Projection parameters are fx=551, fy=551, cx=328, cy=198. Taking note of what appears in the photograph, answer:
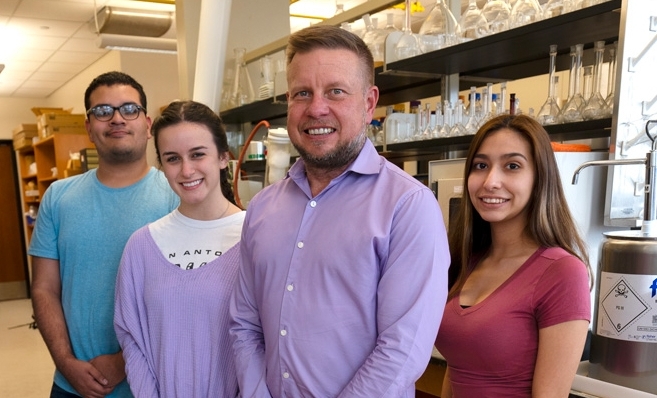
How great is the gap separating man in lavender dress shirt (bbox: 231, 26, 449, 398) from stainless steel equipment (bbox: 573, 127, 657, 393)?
1.67 ft

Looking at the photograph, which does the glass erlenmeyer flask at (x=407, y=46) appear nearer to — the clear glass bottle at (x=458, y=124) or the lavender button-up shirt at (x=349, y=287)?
the clear glass bottle at (x=458, y=124)

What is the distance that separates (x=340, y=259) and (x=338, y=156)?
224 millimetres

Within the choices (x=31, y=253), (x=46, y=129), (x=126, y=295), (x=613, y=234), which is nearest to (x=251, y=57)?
(x=31, y=253)

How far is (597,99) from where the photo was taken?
6.18 ft

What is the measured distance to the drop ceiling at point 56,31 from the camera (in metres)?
4.94

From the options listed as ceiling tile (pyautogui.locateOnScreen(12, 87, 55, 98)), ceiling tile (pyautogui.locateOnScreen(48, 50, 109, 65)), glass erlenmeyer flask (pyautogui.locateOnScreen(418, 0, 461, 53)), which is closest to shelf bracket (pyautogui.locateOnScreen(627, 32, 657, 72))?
glass erlenmeyer flask (pyautogui.locateOnScreen(418, 0, 461, 53))

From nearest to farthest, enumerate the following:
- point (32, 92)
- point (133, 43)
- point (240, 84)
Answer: point (240, 84)
point (133, 43)
point (32, 92)

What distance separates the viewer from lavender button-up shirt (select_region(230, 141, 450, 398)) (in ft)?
3.55

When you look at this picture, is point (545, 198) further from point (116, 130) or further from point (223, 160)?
point (116, 130)

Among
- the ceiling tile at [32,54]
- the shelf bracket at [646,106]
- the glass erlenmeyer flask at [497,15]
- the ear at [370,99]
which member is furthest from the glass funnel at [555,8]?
the ceiling tile at [32,54]

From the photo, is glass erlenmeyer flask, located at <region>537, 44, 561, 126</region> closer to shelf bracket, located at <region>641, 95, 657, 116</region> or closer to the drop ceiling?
shelf bracket, located at <region>641, 95, 657, 116</region>

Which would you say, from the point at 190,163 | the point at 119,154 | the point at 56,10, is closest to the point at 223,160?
the point at 190,163

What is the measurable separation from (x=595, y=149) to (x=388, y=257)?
1192 millimetres

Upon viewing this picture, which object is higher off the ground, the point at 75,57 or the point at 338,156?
the point at 75,57
